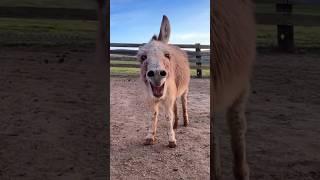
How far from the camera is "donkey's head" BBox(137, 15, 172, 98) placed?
34.8 inches

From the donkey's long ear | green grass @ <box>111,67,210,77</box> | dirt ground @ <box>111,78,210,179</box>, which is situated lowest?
dirt ground @ <box>111,78,210,179</box>

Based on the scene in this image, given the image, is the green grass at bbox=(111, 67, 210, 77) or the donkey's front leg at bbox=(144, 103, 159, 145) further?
the donkey's front leg at bbox=(144, 103, 159, 145)

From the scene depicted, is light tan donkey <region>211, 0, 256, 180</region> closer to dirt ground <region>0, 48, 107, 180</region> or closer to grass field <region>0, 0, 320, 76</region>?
grass field <region>0, 0, 320, 76</region>

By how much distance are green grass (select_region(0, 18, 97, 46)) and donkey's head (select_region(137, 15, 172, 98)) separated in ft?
0.45

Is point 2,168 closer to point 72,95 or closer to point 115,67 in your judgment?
point 72,95

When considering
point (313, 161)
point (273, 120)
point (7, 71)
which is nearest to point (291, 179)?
point (313, 161)

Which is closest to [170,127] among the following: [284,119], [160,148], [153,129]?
[153,129]

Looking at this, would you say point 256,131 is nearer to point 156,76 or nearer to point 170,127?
point 170,127

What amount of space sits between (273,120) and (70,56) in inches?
38.5

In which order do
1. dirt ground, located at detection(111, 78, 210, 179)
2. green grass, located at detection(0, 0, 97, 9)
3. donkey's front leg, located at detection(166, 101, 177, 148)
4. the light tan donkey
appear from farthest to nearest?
donkey's front leg, located at detection(166, 101, 177, 148)
dirt ground, located at detection(111, 78, 210, 179)
green grass, located at detection(0, 0, 97, 9)
the light tan donkey

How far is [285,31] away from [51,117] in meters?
1.01

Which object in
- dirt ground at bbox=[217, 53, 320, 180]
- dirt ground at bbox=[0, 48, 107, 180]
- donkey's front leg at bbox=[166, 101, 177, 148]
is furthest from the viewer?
dirt ground at bbox=[217, 53, 320, 180]

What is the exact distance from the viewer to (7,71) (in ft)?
6.57

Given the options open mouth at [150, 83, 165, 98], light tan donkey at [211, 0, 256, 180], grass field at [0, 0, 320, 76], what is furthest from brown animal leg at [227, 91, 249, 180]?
open mouth at [150, 83, 165, 98]
